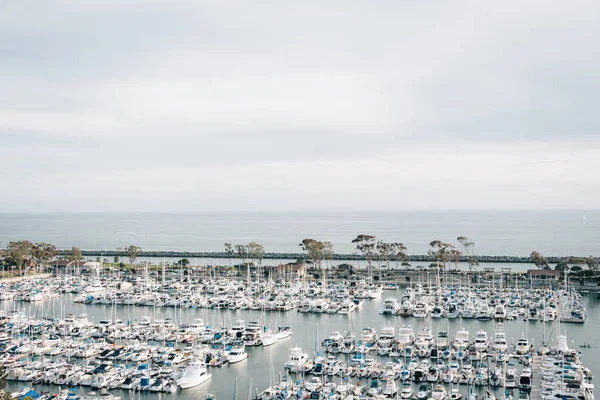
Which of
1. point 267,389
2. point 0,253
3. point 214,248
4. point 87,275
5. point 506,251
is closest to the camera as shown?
point 267,389

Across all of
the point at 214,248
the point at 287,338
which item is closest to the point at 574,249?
the point at 214,248

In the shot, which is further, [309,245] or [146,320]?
[309,245]

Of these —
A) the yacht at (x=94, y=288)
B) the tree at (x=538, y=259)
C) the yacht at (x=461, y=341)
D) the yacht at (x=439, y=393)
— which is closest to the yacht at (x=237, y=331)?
the yacht at (x=461, y=341)

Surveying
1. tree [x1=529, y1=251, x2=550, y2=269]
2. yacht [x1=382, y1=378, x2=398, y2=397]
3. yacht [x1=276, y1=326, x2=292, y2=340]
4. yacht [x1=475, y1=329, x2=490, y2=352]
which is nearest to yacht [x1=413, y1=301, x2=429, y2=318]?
yacht [x1=475, y1=329, x2=490, y2=352]

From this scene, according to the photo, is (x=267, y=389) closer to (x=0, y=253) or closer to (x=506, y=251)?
(x=0, y=253)

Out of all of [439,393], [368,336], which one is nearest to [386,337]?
[368,336]

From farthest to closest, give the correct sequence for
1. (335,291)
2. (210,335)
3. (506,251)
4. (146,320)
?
(506,251) → (335,291) → (146,320) → (210,335)

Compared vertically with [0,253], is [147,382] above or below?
below

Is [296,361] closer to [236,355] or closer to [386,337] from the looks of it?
[236,355]
